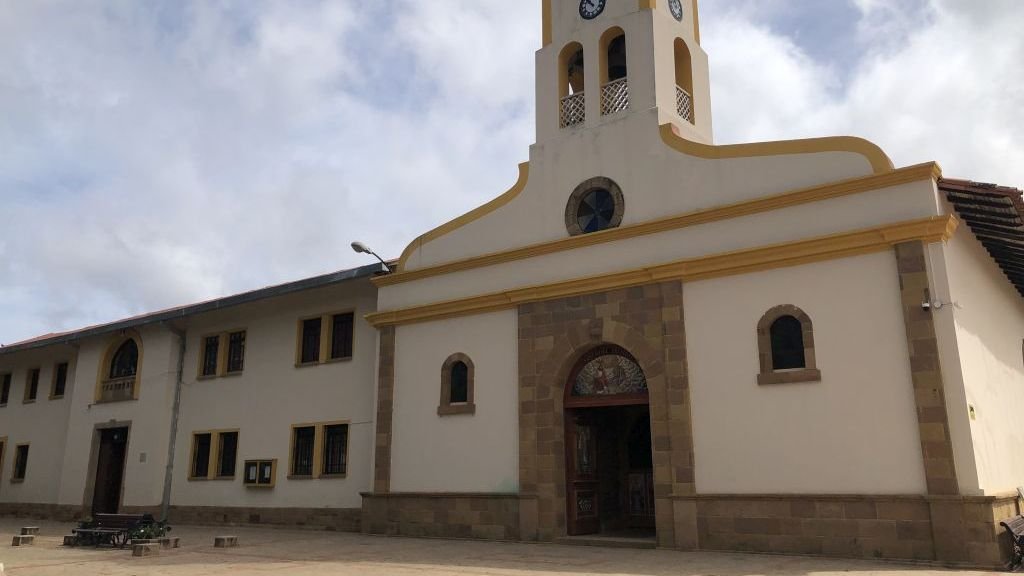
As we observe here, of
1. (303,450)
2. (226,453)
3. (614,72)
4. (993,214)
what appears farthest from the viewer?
(226,453)

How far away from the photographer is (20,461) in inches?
1035

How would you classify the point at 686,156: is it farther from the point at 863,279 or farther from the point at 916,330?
the point at 916,330

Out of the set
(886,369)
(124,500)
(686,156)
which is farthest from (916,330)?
(124,500)

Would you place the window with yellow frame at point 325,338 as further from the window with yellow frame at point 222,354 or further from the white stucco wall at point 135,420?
the white stucco wall at point 135,420

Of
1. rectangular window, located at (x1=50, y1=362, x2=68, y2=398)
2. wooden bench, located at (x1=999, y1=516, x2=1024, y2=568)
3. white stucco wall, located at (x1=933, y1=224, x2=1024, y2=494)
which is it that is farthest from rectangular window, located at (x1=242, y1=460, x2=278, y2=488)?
wooden bench, located at (x1=999, y1=516, x2=1024, y2=568)

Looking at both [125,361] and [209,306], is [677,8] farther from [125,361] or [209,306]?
[125,361]

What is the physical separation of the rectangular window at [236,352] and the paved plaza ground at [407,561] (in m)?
6.46

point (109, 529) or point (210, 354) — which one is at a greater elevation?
point (210, 354)

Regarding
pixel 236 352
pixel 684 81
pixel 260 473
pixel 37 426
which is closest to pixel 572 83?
pixel 684 81

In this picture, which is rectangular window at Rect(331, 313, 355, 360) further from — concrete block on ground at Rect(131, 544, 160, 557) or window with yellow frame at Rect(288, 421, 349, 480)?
concrete block on ground at Rect(131, 544, 160, 557)

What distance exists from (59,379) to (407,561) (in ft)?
62.0

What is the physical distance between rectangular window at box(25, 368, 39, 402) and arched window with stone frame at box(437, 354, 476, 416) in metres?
17.4

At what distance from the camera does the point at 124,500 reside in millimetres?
21812

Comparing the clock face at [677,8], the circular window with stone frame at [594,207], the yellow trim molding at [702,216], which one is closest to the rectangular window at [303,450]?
the yellow trim molding at [702,216]
